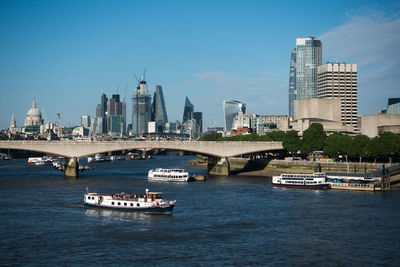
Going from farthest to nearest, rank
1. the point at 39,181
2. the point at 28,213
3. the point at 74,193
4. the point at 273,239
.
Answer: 1. the point at 39,181
2. the point at 74,193
3. the point at 28,213
4. the point at 273,239

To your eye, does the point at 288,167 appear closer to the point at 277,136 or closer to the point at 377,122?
the point at 277,136

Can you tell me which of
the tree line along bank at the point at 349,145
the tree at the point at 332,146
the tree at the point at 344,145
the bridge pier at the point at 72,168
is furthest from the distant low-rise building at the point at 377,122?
the bridge pier at the point at 72,168

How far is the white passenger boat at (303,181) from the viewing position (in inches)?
3374

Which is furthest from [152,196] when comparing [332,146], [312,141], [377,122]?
[377,122]

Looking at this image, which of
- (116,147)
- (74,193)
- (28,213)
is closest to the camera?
(28,213)

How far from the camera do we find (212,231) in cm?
5216

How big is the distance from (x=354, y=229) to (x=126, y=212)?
26.9 metres

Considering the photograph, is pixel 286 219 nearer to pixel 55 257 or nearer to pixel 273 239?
pixel 273 239

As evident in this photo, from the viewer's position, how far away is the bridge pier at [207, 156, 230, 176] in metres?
118

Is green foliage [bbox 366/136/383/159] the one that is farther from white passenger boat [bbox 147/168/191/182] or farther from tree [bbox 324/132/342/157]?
white passenger boat [bbox 147/168/191/182]

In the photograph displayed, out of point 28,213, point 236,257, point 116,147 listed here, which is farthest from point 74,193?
point 236,257

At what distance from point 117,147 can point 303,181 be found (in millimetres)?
43769

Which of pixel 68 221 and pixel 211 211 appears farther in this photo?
pixel 211 211

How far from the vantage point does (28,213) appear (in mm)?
61844
